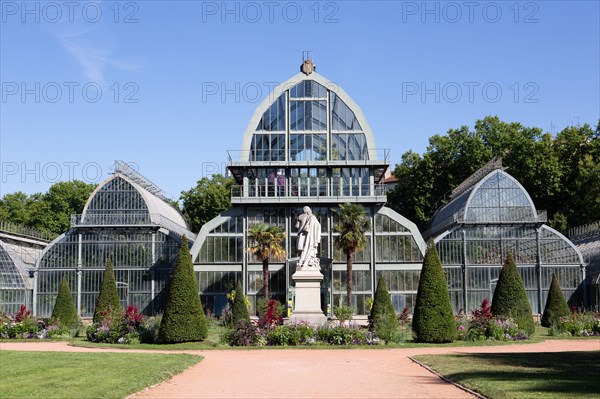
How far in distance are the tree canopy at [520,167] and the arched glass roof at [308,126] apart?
20.7 m

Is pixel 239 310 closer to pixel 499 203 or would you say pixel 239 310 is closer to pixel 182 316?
pixel 182 316

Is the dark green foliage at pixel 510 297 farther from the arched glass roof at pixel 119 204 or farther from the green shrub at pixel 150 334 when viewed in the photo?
the arched glass roof at pixel 119 204

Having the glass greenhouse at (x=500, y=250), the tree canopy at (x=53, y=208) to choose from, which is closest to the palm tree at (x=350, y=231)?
the glass greenhouse at (x=500, y=250)

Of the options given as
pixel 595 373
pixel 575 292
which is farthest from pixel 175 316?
pixel 575 292

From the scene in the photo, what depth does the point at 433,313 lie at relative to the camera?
107ft

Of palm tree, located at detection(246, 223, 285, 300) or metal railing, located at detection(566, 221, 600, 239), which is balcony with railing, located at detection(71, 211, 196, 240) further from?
metal railing, located at detection(566, 221, 600, 239)

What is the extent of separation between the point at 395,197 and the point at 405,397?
65287mm

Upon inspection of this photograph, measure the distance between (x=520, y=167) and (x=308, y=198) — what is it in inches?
1148

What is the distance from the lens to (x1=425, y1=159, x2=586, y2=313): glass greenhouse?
184 feet

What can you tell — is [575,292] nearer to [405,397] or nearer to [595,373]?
[595,373]

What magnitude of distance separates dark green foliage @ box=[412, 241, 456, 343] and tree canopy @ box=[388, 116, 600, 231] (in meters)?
37.9

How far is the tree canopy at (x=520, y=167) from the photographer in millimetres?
69750

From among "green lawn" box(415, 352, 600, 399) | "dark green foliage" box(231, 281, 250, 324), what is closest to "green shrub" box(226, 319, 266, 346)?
"green lawn" box(415, 352, 600, 399)

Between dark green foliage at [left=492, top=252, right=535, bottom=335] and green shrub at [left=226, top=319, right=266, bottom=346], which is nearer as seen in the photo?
green shrub at [left=226, top=319, right=266, bottom=346]
